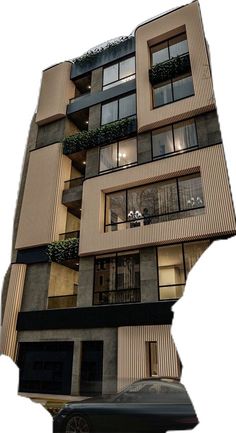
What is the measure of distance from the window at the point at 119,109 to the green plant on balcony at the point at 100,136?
0.44 meters

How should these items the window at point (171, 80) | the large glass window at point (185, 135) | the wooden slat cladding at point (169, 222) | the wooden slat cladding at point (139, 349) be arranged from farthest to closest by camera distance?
the window at point (171, 80) < the large glass window at point (185, 135) < the wooden slat cladding at point (169, 222) < the wooden slat cladding at point (139, 349)

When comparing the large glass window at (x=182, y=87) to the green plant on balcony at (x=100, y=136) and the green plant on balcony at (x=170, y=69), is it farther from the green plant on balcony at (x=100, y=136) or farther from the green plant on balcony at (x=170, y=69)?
the green plant on balcony at (x=100, y=136)

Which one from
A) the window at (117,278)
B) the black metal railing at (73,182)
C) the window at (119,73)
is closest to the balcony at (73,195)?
the black metal railing at (73,182)

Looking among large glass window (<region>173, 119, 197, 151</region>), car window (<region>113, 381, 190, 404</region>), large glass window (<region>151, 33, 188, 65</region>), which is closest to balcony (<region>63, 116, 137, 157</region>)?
large glass window (<region>173, 119, 197, 151</region>)

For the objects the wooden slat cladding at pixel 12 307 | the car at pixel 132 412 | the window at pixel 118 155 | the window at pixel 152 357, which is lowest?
the car at pixel 132 412

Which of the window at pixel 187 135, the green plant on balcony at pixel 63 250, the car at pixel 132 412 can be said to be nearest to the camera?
the car at pixel 132 412

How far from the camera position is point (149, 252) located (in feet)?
25.3

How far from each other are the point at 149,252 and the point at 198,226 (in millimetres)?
1502

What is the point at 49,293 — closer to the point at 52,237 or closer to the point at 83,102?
the point at 52,237

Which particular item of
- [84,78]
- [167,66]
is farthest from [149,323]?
[84,78]

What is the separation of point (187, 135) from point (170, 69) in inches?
98.5

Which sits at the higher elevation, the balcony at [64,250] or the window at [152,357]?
the balcony at [64,250]

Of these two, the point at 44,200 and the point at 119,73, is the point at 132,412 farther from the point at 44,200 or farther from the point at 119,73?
the point at 119,73

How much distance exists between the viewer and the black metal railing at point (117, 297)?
745cm
